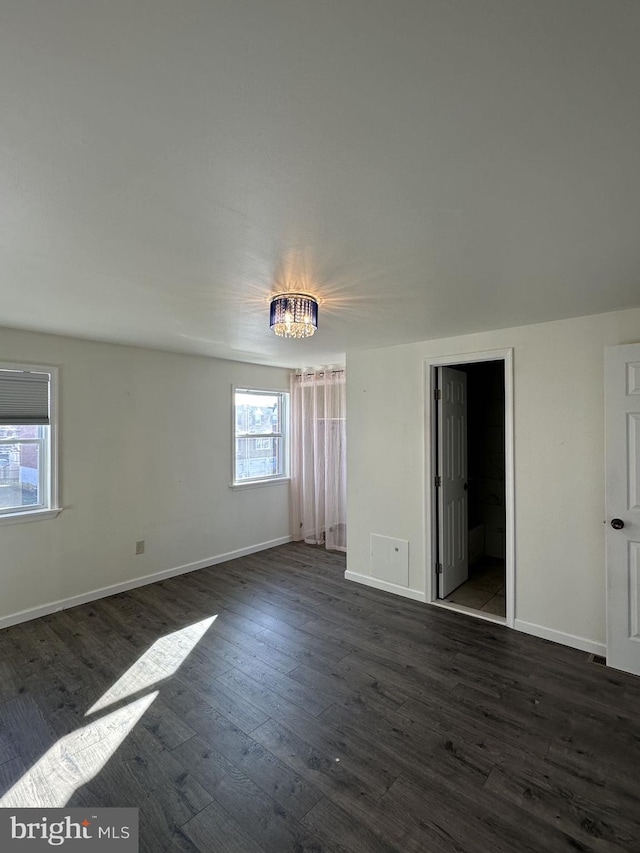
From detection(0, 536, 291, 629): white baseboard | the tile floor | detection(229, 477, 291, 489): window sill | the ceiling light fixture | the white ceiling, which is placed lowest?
the tile floor

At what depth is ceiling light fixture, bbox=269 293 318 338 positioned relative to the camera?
2277 mm

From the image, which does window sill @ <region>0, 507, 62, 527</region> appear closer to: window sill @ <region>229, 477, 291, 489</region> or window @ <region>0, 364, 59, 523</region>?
window @ <region>0, 364, 59, 523</region>

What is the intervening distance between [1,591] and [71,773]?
1.95m

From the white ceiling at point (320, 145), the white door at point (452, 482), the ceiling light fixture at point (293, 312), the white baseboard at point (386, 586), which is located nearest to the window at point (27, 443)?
the white ceiling at point (320, 145)

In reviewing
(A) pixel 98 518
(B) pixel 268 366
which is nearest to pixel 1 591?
(A) pixel 98 518

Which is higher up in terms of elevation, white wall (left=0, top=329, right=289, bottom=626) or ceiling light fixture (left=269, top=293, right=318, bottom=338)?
ceiling light fixture (left=269, top=293, right=318, bottom=338)

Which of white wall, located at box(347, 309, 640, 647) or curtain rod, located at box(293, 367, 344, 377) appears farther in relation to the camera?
curtain rod, located at box(293, 367, 344, 377)

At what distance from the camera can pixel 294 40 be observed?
845 millimetres

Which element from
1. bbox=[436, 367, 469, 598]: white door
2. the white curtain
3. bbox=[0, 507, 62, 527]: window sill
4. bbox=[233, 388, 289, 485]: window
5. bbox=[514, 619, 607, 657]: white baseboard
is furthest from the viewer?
the white curtain

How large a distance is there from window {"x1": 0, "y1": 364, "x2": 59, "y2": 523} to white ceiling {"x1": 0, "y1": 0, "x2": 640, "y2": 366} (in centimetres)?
132

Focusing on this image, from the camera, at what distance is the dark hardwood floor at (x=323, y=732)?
1581 mm

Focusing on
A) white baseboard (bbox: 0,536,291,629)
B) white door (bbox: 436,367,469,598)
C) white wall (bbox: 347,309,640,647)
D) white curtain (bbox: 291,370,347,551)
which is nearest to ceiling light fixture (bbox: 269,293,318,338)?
white wall (bbox: 347,309,640,647)

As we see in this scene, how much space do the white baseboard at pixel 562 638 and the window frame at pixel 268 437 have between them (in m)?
3.21

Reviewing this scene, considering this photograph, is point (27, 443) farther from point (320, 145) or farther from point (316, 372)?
point (320, 145)
